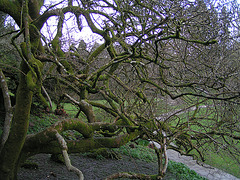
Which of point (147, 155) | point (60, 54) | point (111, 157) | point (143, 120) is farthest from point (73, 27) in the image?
point (147, 155)

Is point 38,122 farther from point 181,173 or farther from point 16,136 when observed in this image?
point 181,173

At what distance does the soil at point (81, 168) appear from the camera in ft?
15.7

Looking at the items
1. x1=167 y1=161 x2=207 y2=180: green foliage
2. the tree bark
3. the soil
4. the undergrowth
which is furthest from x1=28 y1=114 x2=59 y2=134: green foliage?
x1=167 y1=161 x2=207 y2=180: green foliage

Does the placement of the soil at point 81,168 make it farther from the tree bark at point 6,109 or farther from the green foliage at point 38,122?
the green foliage at point 38,122

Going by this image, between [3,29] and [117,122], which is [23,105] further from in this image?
[3,29]

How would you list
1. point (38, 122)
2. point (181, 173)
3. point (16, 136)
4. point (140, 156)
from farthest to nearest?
point (140, 156) < point (38, 122) < point (181, 173) < point (16, 136)

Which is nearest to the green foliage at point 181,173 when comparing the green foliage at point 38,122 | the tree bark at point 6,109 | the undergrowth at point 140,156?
the undergrowth at point 140,156

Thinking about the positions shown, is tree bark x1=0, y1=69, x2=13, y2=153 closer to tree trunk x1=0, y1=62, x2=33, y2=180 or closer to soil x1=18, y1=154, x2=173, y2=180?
tree trunk x1=0, y1=62, x2=33, y2=180

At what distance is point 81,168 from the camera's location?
584 cm

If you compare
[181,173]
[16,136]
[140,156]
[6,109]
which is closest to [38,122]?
[140,156]

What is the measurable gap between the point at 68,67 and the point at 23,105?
1.63 meters

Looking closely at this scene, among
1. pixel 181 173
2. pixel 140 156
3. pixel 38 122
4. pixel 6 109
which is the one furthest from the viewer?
pixel 140 156

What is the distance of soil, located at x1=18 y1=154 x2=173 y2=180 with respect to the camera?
4.79 meters

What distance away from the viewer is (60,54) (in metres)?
4.86
